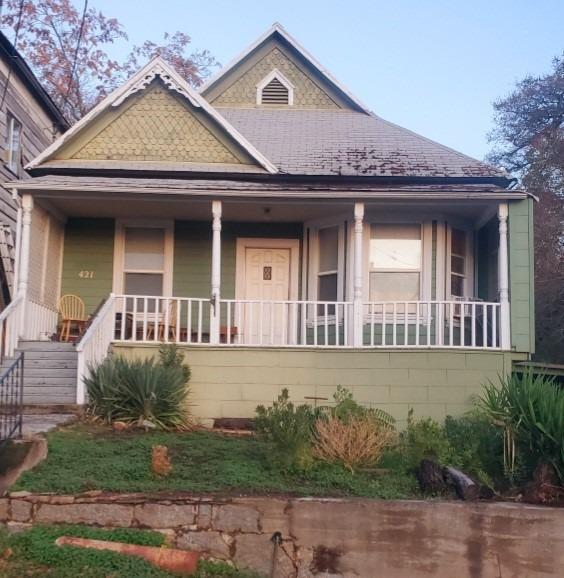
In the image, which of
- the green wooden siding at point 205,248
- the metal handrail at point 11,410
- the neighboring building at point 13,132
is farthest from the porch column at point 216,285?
the neighboring building at point 13,132

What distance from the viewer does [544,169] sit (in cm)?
2739

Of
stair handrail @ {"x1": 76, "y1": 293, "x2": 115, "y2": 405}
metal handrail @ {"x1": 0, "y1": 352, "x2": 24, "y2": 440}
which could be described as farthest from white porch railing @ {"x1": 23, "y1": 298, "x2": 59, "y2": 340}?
metal handrail @ {"x1": 0, "y1": 352, "x2": 24, "y2": 440}

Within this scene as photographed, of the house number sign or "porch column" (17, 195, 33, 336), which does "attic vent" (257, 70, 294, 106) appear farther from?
"porch column" (17, 195, 33, 336)

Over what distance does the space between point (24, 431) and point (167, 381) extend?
215 centimetres

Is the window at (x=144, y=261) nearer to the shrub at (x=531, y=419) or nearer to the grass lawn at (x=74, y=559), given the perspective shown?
the shrub at (x=531, y=419)

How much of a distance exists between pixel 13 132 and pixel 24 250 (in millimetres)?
6099

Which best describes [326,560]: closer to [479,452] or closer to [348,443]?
[348,443]

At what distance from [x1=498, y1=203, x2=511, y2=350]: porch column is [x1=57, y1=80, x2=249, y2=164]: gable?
4.51 m

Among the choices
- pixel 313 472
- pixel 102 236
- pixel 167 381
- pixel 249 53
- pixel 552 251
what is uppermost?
pixel 249 53

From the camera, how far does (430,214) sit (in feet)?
46.1

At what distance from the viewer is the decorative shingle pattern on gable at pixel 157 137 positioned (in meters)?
14.1

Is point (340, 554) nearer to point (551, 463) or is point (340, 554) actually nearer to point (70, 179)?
point (551, 463)

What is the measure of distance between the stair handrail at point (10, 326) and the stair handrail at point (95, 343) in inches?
52.9

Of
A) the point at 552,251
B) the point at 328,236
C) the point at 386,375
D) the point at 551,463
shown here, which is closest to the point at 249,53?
the point at 328,236
